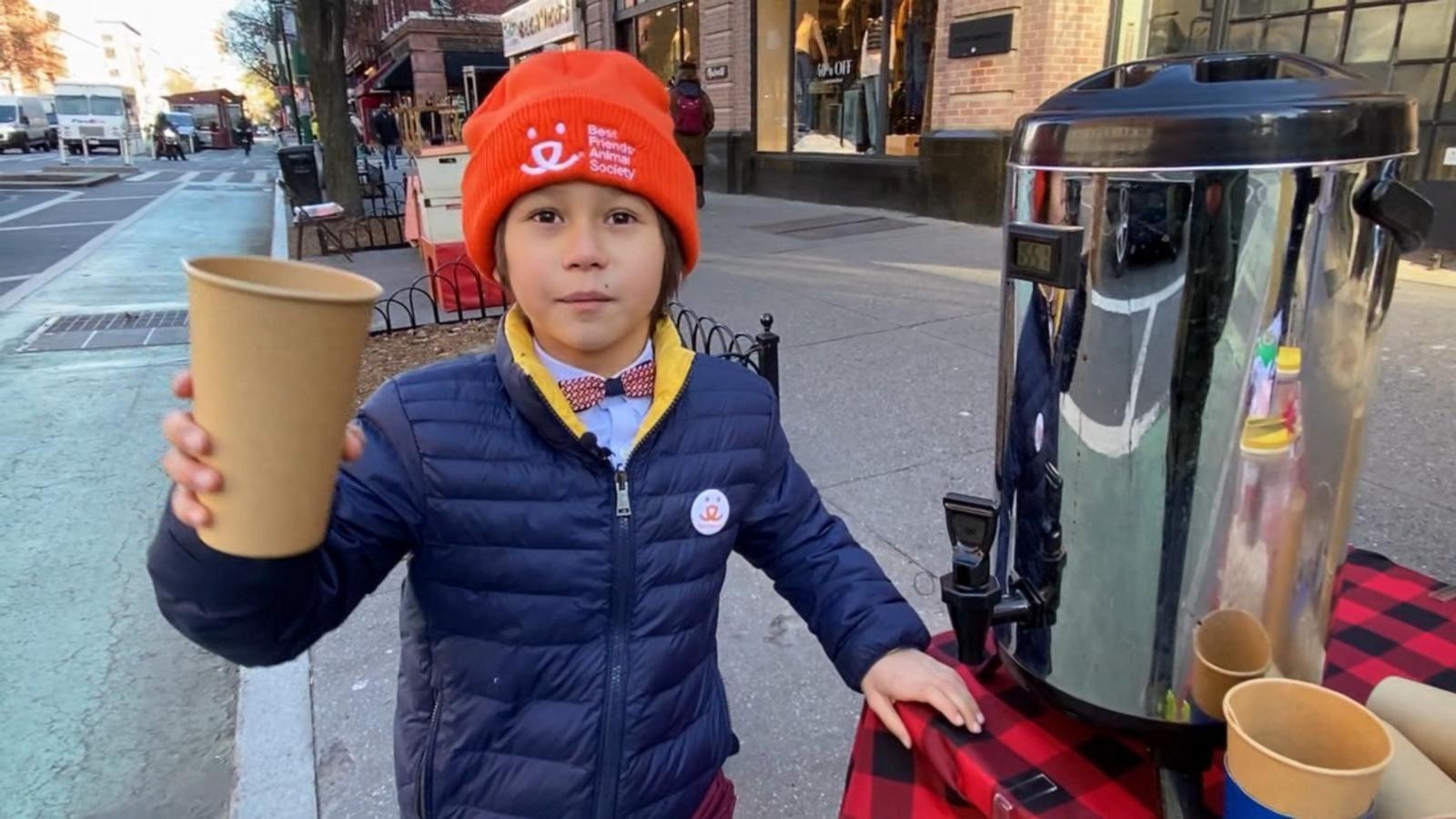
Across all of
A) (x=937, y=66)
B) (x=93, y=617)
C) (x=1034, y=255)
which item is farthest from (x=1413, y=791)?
(x=937, y=66)

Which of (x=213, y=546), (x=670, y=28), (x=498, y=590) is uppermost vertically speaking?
(x=670, y=28)

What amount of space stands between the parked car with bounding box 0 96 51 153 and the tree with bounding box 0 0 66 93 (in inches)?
724

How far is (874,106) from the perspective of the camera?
11516 millimetres

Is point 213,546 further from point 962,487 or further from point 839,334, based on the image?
point 839,334

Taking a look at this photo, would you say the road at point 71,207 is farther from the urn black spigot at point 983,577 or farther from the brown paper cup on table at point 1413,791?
the brown paper cup on table at point 1413,791

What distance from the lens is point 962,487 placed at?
3.66 meters

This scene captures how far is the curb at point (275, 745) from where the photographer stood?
2.40m

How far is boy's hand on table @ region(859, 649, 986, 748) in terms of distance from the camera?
1.13m

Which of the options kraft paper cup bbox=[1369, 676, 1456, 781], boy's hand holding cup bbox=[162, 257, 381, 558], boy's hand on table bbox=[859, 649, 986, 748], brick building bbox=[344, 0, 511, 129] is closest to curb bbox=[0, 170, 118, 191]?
brick building bbox=[344, 0, 511, 129]

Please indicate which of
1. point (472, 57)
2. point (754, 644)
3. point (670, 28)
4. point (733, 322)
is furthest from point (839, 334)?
point (472, 57)

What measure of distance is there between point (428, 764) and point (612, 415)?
566 millimetres

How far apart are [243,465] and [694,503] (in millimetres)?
684

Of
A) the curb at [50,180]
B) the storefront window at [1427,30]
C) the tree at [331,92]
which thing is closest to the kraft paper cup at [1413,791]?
the storefront window at [1427,30]

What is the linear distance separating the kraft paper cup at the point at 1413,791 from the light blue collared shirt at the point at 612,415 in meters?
0.94
